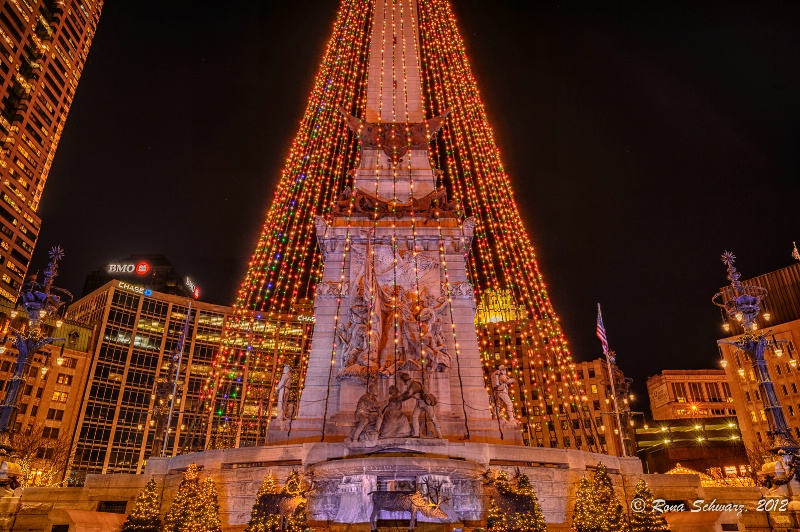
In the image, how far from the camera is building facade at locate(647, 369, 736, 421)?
9494 cm

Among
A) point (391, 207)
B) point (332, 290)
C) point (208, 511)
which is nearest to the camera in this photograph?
point (208, 511)

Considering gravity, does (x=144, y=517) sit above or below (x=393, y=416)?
below

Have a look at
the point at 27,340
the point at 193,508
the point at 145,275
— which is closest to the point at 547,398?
the point at 193,508

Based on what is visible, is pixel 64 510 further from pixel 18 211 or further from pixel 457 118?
pixel 18 211

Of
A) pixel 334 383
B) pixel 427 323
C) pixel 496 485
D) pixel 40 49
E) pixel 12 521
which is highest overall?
pixel 40 49

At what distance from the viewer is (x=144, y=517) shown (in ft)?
50.9

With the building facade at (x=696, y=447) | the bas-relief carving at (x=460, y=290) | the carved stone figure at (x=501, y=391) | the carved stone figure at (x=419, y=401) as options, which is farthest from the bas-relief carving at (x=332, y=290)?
the building facade at (x=696, y=447)

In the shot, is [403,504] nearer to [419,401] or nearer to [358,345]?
[419,401]

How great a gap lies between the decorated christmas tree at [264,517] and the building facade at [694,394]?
95.2 m

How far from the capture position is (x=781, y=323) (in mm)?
67688

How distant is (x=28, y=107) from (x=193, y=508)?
9162 cm

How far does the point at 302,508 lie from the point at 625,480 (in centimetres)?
1144

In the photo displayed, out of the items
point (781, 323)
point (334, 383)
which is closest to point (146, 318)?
point (334, 383)

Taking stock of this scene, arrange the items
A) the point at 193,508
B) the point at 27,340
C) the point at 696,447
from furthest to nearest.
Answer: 1. the point at 696,447
2. the point at 27,340
3. the point at 193,508
